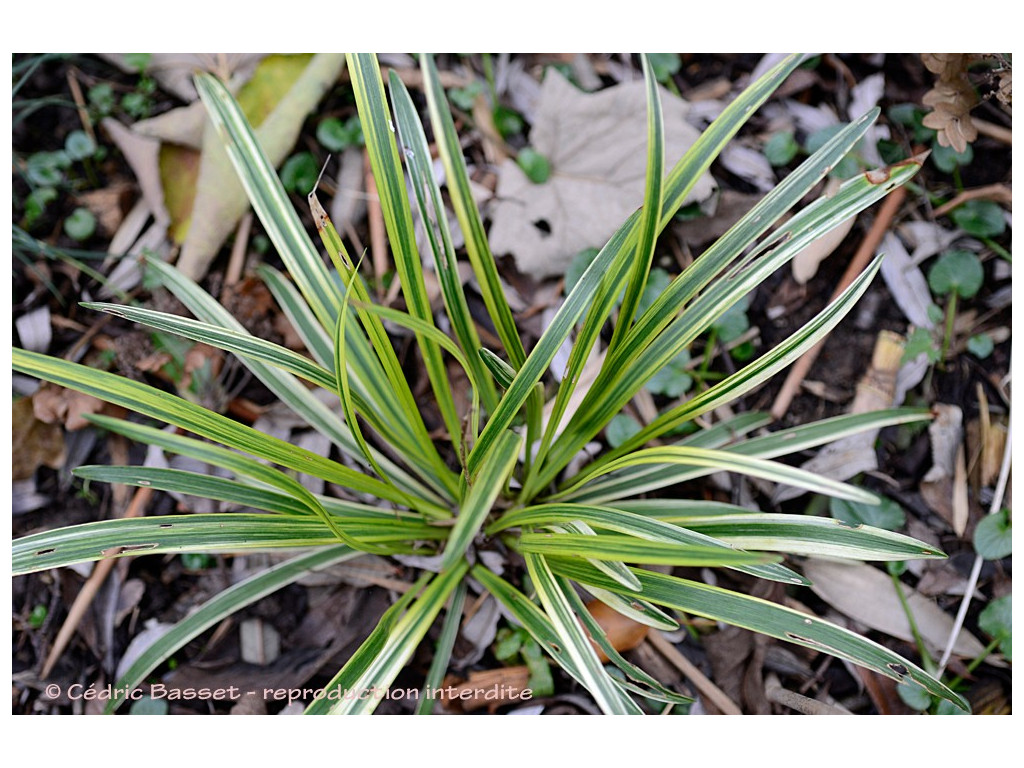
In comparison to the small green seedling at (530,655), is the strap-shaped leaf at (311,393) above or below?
above

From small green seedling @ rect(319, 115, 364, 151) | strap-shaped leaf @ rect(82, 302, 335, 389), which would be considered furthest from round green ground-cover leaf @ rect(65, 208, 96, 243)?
strap-shaped leaf @ rect(82, 302, 335, 389)

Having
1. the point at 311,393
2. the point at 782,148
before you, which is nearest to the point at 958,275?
the point at 782,148

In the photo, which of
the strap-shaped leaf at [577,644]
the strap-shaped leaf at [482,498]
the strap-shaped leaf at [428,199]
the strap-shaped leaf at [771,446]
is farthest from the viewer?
the strap-shaped leaf at [771,446]

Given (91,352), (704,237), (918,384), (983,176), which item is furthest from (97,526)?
(983,176)

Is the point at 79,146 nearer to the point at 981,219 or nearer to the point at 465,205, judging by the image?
the point at 465,205

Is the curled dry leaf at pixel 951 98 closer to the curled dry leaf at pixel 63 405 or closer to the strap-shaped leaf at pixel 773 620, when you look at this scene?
the strap-shaped leaf at pixel 773 620

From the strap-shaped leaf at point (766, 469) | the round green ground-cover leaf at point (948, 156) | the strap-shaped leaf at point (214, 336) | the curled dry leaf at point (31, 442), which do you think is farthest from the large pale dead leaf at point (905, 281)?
the curled dry leaf at point (31, 442)

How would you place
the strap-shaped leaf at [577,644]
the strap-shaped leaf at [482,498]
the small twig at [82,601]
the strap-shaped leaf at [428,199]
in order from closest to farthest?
the strap-shaped leaf at [482,498] → the strap-shaped leaf at [577,644] → the strap-shaped leaf at [428,199] → the small twig at [82,601]
